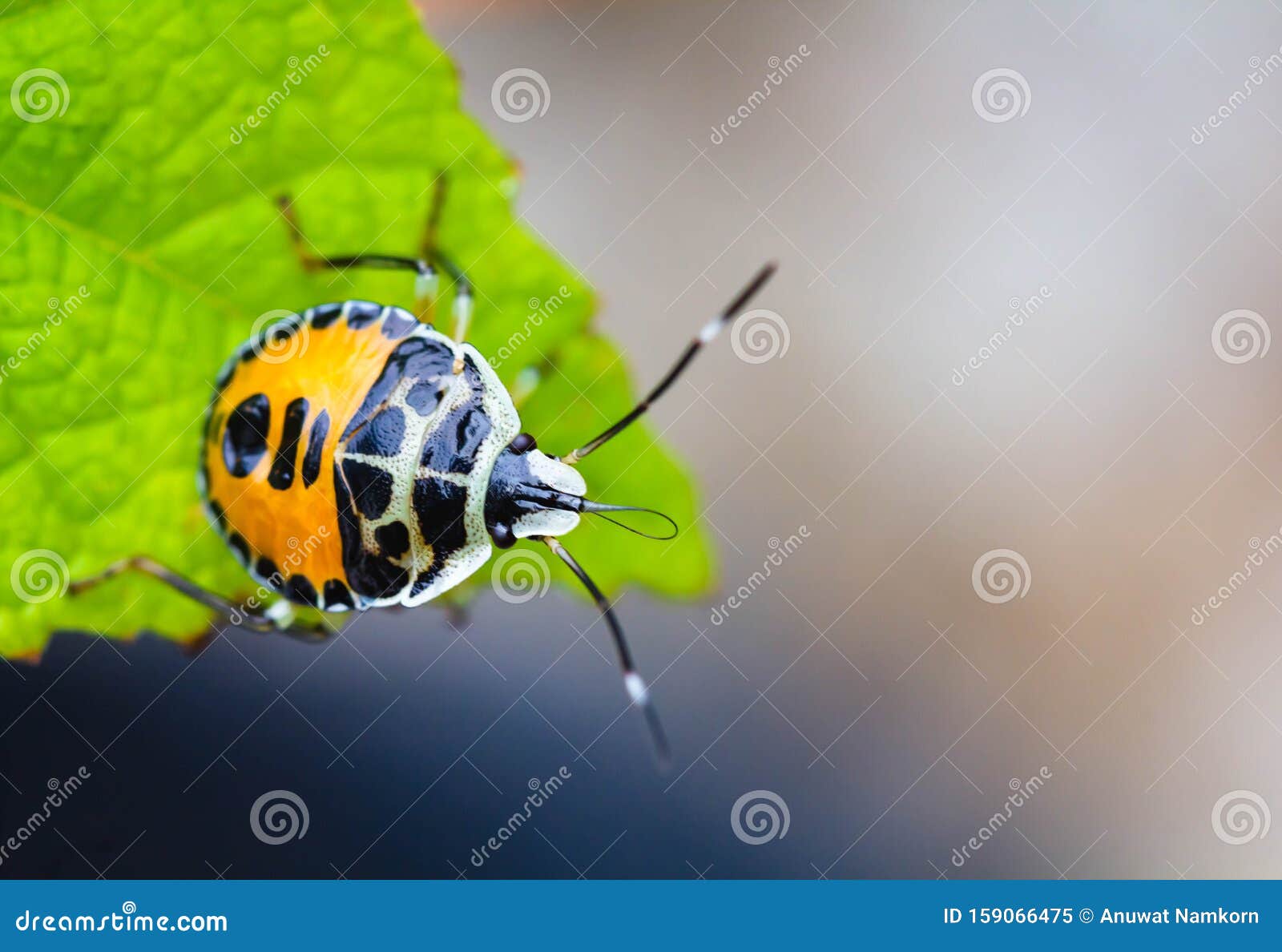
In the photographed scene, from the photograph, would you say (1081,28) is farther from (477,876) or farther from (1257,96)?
(477,876)

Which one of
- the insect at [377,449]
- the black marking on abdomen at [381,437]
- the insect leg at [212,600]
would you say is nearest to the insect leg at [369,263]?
the insect at [377,449]

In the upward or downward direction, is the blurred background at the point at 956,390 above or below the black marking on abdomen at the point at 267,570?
above

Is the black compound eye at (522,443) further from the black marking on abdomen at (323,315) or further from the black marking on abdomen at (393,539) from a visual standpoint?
the black marking on abdomen at (323,315)

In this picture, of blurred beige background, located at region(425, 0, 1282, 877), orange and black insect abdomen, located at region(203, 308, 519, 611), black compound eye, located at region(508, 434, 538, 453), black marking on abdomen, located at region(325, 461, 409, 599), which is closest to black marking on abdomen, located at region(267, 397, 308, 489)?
orange and black insect abdomen, located at region(203, 308, 519, 611)

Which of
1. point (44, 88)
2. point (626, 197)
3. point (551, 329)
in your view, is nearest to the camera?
point (44, 88)

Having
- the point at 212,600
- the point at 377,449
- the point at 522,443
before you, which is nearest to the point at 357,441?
the point at 377,449

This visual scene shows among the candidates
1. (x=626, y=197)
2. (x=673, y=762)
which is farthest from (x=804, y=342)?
(x=673, y=762)

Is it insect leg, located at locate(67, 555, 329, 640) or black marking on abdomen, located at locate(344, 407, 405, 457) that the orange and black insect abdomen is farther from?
insect leg, located at locate(67, 555, 329, 640)
